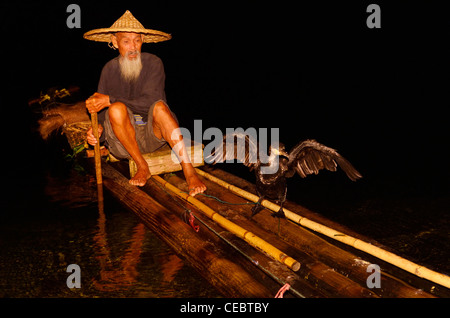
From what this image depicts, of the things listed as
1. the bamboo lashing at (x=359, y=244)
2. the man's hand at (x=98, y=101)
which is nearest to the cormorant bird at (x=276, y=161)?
the bamboo lashing at (x=359, y=244)

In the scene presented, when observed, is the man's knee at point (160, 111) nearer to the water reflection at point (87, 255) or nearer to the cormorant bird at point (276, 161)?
the cormorant bird at point (276, 161)

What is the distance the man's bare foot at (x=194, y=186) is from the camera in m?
3.38

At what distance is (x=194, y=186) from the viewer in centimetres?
343

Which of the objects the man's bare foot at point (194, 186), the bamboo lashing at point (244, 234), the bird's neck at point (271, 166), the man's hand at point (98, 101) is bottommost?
the bamboo lashing at point (244, 234)

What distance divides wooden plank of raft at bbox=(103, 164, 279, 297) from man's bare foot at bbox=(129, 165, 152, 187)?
3.1 inches

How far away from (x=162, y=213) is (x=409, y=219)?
8.09 ft

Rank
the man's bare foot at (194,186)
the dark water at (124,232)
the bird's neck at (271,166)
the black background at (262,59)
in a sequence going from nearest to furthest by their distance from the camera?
the dark water at (124,232) < the bird's neck at (271,166) < the man's bare foot at (194,186) < the black background at (262,59)

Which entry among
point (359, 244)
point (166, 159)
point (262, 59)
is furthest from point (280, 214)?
point (262, 59)

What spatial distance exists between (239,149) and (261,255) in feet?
3.20

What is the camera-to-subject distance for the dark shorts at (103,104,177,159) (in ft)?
13.0

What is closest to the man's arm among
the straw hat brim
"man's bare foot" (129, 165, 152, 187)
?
the straw hat brim

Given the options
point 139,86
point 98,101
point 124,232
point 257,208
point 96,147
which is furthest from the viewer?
point 96,147

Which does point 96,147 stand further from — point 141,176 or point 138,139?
point 141,176

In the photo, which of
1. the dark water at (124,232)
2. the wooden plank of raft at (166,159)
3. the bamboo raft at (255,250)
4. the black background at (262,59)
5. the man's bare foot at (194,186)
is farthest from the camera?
the black background at (262,59)
